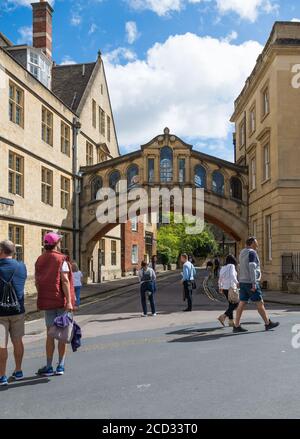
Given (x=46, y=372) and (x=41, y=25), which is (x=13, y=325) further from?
(x=41, y=25)

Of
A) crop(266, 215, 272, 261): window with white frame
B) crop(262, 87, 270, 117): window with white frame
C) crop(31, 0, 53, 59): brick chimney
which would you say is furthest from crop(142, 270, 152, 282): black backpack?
crop(31, 0, 53, 59): brick chimney

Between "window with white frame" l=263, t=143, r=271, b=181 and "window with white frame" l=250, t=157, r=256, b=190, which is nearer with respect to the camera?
"window with white frame" l=263, t=143, r=271, b=181

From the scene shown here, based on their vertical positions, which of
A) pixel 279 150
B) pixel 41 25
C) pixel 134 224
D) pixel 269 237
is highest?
pixel 41 25

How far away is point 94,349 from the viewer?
28.7ft

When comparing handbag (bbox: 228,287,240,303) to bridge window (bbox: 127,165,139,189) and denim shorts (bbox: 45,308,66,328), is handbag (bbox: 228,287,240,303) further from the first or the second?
bridge window (bbox: 127,165,139,189)

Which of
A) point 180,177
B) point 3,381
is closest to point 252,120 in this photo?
point 180,177

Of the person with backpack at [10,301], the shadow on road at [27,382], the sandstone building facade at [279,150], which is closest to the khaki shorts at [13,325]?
the person with backpack at [10,301]

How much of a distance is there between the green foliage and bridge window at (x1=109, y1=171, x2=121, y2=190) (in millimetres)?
38880

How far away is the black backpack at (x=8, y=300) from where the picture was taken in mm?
6184

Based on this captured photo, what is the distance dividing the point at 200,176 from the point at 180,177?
1144 mm

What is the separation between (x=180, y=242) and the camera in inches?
2945

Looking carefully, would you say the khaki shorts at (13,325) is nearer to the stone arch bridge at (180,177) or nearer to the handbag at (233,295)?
the handbag at (233,295)

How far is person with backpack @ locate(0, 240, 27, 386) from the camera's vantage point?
6195 mm

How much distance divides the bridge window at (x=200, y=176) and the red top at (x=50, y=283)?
74.3ft
